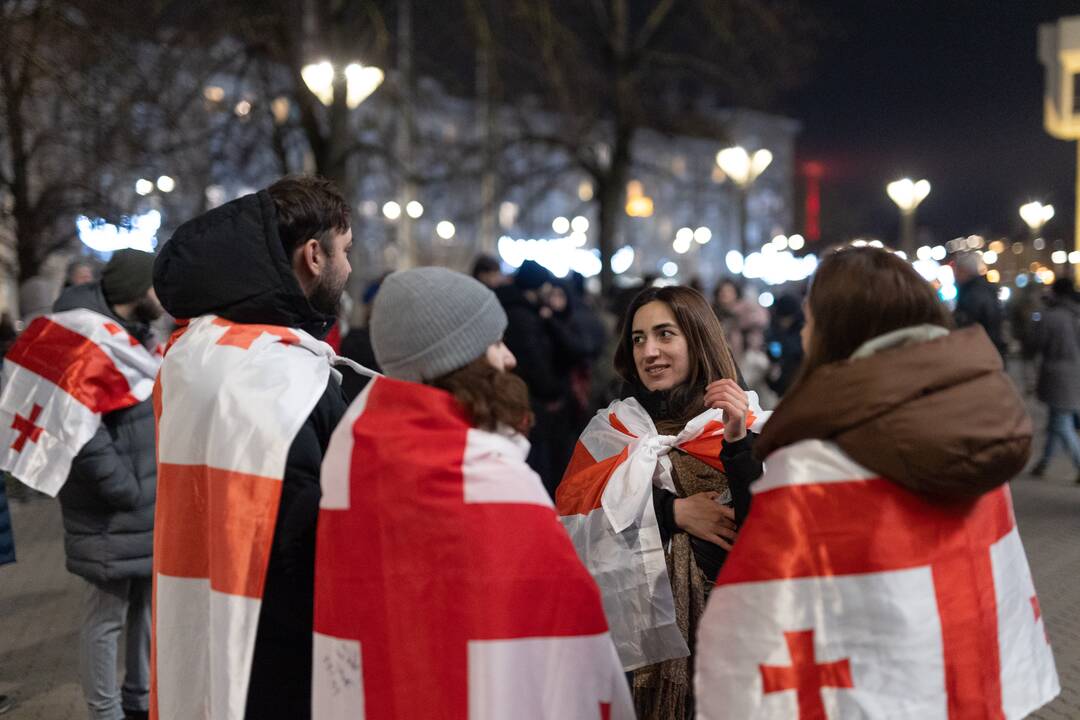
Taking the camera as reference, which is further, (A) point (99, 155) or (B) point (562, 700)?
(A) point (99, 155)

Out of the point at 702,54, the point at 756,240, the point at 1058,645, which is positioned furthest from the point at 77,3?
the point at 756,240

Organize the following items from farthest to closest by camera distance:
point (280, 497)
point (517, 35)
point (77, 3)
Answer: point (517, 35)
point (77, 3)
point (280, 497)

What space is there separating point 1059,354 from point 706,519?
10.1m

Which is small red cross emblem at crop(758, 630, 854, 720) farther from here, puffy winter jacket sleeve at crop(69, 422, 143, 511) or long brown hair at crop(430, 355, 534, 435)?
puffy winter jacket sleeve at crop(69, 422, 143, 511)

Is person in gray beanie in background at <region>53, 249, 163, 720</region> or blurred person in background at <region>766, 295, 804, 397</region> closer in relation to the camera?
person in gray beanie in background at <region>53, 249, 163, 720</region>

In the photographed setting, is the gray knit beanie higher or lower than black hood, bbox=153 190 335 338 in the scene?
lower

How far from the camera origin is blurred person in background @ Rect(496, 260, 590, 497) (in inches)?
324

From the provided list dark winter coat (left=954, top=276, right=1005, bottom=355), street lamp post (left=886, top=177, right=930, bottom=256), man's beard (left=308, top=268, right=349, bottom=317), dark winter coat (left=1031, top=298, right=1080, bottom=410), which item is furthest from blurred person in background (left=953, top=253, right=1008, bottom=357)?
man's beard (left=308, top=268, right=349, bottom=317)

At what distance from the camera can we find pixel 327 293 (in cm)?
315

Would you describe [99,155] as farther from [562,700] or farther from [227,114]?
[562,700]

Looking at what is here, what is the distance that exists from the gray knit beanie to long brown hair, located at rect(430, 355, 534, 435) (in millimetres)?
25

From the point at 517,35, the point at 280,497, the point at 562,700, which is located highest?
the point at 517,35

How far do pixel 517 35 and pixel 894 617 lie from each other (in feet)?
56.4

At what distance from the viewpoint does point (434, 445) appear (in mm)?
2422
